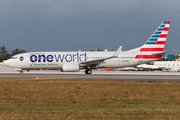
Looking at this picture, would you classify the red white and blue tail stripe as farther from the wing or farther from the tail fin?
the wing

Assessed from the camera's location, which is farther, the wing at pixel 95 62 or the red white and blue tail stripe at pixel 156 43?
the red white and blue tail stripe at pixel 156 43

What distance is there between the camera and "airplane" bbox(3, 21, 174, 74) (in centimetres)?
3644

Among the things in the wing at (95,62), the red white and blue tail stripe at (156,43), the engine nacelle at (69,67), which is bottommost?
the engine nacelle at (69,67)

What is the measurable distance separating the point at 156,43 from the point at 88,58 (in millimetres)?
11215

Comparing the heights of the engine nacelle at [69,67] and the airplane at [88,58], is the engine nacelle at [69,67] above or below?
below

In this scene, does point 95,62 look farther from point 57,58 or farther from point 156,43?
point 156,43

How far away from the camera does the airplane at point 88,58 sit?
3644 centimetres

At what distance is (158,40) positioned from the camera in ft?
127

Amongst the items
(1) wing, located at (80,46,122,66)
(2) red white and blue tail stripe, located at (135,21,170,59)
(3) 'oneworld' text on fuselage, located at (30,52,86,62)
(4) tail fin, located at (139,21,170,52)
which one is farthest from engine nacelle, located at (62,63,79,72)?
(4) tail fin, located at (139,21,170,52)

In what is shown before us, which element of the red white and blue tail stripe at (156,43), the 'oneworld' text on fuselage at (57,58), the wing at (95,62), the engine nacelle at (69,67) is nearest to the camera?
the engine nacelle at (69,67)

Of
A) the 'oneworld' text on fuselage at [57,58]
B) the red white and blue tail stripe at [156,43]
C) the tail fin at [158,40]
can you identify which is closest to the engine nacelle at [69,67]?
the 'oneworld' text on fuselage at [57,58]

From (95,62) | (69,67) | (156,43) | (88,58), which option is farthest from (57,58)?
(156,43)

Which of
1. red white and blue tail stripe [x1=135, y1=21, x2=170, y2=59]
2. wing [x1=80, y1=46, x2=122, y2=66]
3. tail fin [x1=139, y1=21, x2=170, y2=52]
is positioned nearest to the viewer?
wing [x1=80, y1=46, x2=122, y2=66]

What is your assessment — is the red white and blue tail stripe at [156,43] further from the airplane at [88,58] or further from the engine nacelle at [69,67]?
the engine nacelle at [69,67]
